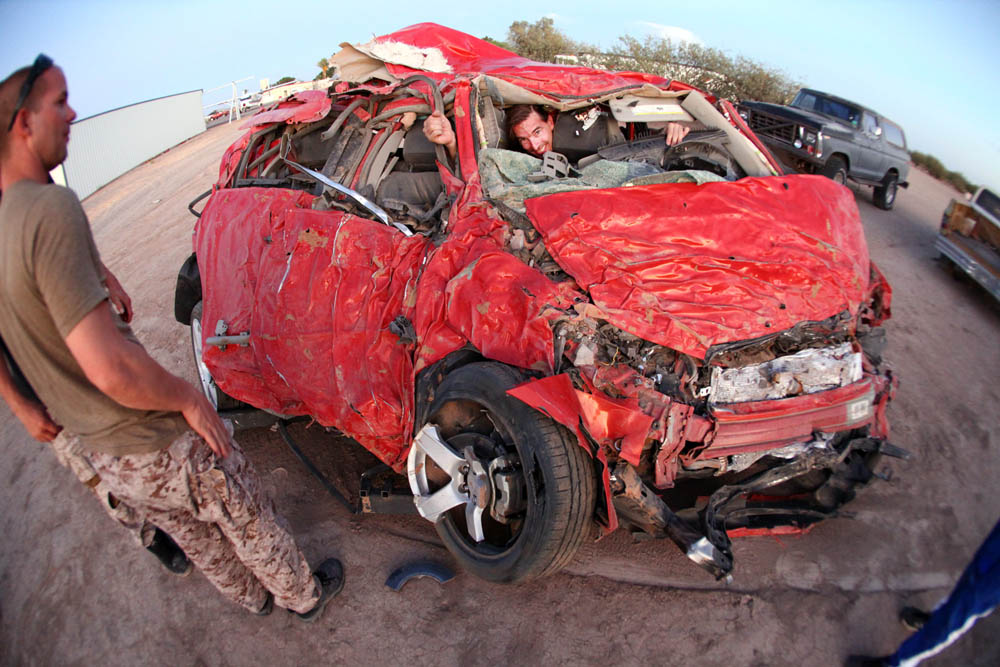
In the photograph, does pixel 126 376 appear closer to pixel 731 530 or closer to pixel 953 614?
pixel 731 530

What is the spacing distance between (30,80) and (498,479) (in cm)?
190

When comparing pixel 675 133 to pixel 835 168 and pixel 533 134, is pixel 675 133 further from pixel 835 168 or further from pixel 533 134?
pixel 835 168

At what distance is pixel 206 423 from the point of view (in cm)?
197

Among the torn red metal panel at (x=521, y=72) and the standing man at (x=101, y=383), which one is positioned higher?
the torn red metal panel at (x=521, y=72)

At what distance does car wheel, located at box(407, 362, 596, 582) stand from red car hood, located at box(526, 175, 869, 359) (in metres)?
0.56

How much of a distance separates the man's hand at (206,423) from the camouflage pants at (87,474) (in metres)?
0.35

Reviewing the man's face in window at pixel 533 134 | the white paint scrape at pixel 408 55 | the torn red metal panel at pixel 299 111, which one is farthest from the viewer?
the white paint scrape at pixel 408 55

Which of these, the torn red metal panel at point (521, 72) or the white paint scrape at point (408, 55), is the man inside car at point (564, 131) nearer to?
the torn red metal panel at point (521, 72)

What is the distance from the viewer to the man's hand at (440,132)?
326 centimetres

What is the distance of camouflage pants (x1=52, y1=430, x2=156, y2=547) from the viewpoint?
196 cm

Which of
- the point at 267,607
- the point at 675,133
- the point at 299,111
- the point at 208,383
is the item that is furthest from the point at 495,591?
the point at 299,111

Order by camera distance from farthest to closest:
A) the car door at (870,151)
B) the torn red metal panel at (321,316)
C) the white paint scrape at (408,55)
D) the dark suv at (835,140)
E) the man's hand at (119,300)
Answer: the car door at (870,151), the dark suv at (835,140), the white paint scrape at (408,55), the torn red metal panel at (321,316), the man's hand at (119,300)

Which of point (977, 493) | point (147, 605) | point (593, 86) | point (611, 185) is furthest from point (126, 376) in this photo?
point (977, 493)

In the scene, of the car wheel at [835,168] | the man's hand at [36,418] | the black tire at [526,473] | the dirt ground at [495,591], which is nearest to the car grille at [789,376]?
the black tire at [526,473]
